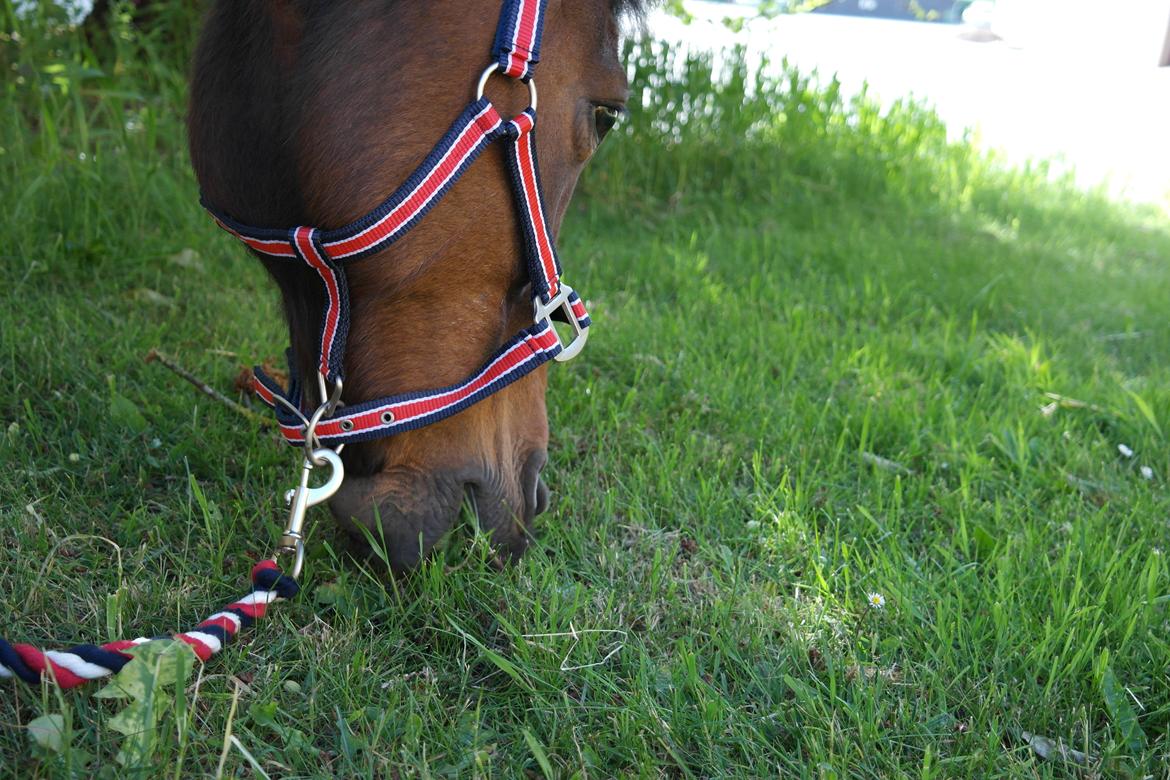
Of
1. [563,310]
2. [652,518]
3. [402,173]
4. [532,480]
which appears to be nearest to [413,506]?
[532,480]

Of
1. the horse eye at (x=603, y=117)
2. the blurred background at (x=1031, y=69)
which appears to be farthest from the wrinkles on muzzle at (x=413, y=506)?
the blurred background at (x=1031, y=69)

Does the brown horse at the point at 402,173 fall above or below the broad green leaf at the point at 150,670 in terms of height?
above

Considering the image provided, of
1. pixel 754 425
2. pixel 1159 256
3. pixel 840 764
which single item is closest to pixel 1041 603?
pixel 840 764

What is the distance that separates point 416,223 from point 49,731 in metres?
0.85

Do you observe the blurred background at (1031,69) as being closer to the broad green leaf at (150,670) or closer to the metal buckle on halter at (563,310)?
the metal buckle on halter at (563,310)

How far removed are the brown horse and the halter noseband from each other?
23 mm

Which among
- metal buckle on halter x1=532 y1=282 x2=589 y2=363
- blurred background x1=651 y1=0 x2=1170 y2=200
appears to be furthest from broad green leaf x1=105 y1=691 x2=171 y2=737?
blurred background x1=651 y1=0 x2=1170 y2=200

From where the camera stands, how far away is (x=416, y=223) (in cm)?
145

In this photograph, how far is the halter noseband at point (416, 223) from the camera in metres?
1.44

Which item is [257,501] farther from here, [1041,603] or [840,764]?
[1041,603]

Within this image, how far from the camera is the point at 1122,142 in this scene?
769 cm

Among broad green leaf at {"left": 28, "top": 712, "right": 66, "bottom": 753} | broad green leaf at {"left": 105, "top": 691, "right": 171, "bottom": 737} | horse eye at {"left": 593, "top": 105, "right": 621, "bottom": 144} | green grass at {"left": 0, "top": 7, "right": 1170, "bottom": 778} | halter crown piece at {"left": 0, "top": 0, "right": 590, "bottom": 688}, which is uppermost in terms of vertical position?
horse eye at {"left": 593, "top": 105, "right": 621, "bottom": 144}

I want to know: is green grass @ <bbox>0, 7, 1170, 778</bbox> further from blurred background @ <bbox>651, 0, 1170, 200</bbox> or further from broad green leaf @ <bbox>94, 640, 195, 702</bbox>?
blurred background @ <bbox>651, 0, 1170, 200</bbox>

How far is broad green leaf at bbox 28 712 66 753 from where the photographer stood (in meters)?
1.26
